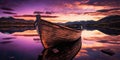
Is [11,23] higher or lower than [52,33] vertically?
lower

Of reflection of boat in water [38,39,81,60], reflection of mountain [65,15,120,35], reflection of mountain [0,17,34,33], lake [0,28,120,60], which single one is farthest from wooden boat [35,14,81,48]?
reflection of mountain [0,17,34,33]

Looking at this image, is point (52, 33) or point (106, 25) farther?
point (106, 25)

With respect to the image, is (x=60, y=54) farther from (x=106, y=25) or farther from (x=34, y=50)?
(x=106, y=25)

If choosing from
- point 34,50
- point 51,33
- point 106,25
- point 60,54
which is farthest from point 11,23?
point 60,54

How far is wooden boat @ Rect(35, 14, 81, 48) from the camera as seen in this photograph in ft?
18.9

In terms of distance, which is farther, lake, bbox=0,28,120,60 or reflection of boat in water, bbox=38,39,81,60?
lake, bbox=0,28,120,60

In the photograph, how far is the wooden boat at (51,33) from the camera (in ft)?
18.9

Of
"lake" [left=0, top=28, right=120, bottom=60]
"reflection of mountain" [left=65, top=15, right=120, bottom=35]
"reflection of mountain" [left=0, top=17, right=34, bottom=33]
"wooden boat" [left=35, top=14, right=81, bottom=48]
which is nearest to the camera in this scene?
"lake" [left=0, top=28, right=120, bottom=60]

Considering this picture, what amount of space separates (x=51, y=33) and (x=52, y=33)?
33 millimetres

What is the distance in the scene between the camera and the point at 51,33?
597cm

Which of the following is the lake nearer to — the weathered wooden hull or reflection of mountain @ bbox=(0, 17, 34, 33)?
the weathered wooden hull

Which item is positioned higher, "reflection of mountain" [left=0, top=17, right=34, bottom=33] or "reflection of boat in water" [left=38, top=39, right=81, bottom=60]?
"reflection of mountain" [left=0, top=17, right=34, bottom=33]

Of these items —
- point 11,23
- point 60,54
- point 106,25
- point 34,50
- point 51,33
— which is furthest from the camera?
point 106,25

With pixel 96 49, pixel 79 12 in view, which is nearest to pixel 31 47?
pixel 96 49
